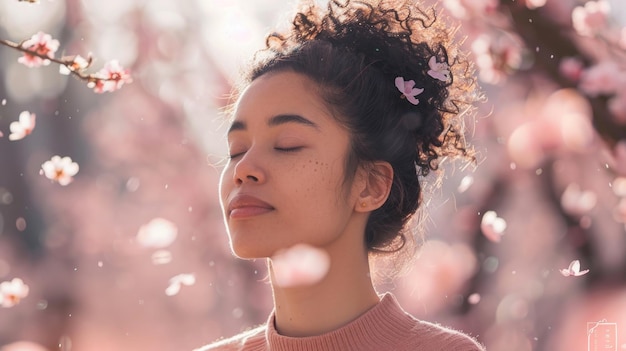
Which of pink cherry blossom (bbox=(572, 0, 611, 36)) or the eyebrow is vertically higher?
the eyebrow

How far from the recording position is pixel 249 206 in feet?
5.79

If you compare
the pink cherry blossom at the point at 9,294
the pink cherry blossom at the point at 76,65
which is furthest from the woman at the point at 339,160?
the pink cherry blossom at the point at 9,294

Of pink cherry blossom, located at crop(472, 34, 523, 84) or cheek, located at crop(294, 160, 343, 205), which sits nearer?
cheek, located at crop(294, 160, 343, 205)

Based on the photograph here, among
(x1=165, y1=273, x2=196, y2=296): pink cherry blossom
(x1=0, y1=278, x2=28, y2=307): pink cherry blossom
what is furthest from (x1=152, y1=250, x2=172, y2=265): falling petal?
(x1=0, y1=278, x2=28, y2=307): pink cherry blossom

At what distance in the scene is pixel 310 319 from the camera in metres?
1.88

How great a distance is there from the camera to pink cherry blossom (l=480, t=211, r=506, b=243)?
12.6 feet

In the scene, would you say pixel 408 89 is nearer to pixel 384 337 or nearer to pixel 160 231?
pixel 384 337

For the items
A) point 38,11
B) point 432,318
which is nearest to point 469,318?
point 432,318

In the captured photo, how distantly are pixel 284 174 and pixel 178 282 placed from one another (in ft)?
11.0

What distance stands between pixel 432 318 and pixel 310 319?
7.30ft

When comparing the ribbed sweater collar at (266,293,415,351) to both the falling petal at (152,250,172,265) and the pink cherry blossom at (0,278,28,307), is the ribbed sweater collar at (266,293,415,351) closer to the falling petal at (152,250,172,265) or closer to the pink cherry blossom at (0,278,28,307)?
the pink cherry blossom at (0,278,28,307)

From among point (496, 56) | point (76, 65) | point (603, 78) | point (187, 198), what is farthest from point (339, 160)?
point (187, 198)

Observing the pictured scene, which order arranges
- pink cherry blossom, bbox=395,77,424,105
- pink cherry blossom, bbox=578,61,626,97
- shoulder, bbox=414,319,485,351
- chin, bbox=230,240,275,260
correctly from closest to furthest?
chin, bbox=230,240,275,260 → shoulder, bbox=414,319,485,351 → pink cherry blossom, bbox=395,77,424,105 → pink cherry blossom, bbox=578,61,626,97

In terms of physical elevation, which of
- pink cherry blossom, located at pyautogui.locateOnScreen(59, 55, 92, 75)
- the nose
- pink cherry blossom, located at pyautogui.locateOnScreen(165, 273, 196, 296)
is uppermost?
pink cherry blossom, located at pyautogui.locateOnScreen(59, 55, 92, 75)
